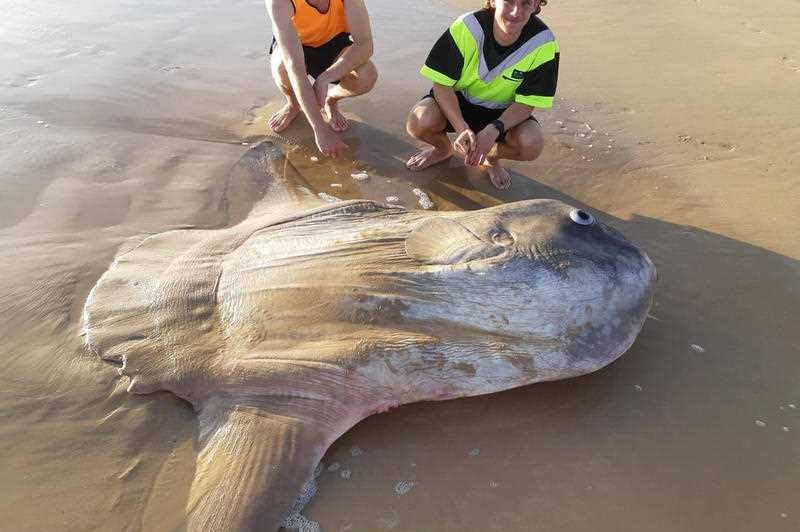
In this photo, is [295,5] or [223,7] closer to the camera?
[295,5]

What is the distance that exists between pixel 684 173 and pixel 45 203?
4.76 metres

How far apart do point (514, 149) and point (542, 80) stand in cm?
55

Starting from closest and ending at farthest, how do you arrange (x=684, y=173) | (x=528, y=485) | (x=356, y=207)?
1. (x=528, y=485)
2. (x=356, y=207)
3. (x=684, y=173)

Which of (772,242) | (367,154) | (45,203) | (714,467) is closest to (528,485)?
(714,467)

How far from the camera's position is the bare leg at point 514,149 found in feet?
13.9

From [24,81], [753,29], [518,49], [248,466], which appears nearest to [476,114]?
[518,49]

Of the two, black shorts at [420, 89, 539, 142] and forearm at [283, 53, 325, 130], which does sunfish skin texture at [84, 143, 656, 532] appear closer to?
forearm at [283, 53, 325, 130]

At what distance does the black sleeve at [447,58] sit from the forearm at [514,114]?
468 mm

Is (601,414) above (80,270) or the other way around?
the other way around

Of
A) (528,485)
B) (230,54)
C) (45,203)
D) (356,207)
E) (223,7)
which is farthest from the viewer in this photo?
(223,7)

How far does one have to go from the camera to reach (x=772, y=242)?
3760 millimetres

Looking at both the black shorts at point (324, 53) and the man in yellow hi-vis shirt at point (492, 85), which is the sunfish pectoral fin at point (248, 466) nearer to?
the man in yellow hi-vis shirt at point (492, 85)

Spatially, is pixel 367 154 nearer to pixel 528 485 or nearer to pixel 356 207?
pixel 356 207

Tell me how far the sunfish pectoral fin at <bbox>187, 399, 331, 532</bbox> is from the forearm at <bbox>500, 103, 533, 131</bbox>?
2805 mm
